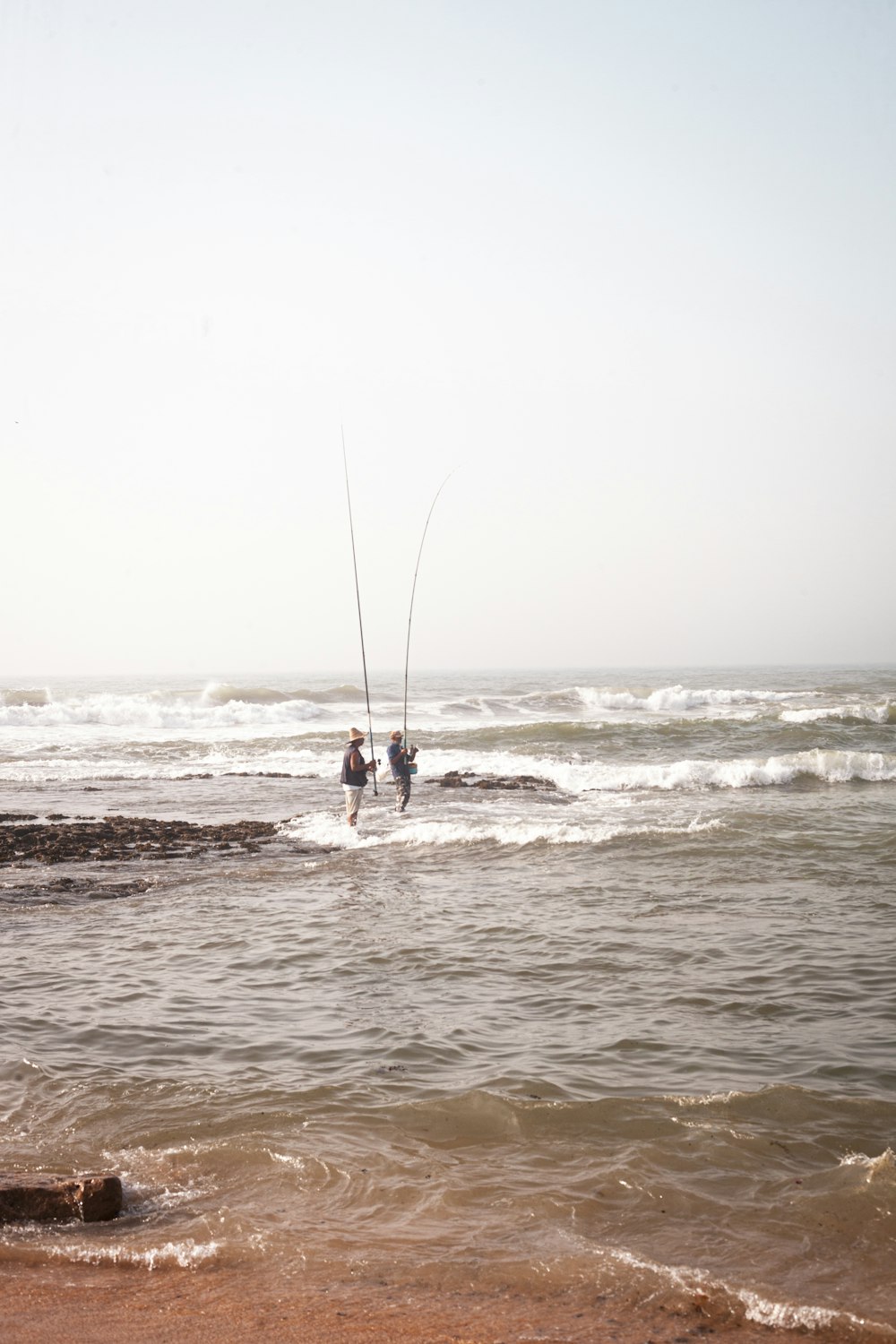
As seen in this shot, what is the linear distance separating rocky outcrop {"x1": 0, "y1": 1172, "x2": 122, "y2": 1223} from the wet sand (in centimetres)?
27

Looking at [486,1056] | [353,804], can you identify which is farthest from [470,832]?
[486,1056]

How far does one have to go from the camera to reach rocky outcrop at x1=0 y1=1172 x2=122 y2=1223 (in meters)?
3.68

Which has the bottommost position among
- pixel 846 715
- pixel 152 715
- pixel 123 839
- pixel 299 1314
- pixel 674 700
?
pixel 123 839

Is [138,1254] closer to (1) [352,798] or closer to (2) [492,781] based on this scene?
(1) [352,798]

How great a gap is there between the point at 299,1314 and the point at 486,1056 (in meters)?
2.72

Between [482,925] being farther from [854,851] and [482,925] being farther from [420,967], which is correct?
[854,851]

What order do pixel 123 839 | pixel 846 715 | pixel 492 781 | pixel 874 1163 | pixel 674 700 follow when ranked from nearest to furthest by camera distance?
1. pixel 874 1163
2. pixel 123 839
3. pixel 492 781
4. pixel 846 715
5. pixel 674 700

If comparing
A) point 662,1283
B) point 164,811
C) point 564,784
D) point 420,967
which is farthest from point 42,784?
point 662,1283

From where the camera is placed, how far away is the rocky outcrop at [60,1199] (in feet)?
12.1

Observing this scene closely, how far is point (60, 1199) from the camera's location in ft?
12.3

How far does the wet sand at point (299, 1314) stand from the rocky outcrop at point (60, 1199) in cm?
27

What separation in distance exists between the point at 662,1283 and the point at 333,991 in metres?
4.14

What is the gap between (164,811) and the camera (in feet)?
56.9

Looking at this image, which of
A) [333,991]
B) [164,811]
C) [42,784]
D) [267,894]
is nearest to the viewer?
[333,991]
